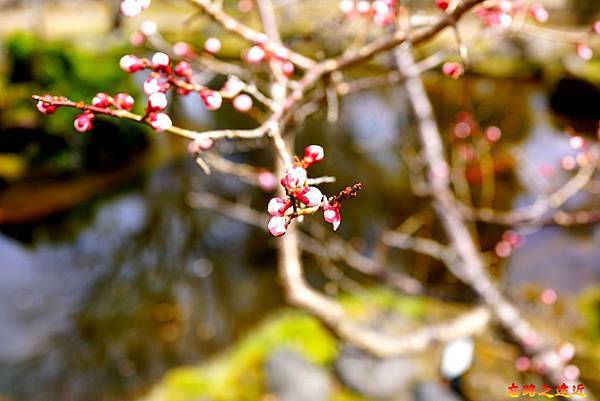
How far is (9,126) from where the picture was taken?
847 cm

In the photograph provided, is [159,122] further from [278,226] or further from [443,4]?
[443,4]

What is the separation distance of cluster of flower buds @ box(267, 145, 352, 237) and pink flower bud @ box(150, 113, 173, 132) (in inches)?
11.9

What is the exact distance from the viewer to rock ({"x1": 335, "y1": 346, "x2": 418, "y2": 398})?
12.0 ft

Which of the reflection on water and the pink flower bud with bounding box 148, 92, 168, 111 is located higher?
the reflection on water

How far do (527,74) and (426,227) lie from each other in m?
7.58

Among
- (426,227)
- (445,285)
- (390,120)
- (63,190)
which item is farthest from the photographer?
(390,120)

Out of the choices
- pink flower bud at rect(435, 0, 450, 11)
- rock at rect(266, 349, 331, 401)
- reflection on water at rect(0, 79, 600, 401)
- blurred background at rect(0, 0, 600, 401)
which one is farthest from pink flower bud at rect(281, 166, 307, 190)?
reflection on water at rect(0, 79, 600, 401)

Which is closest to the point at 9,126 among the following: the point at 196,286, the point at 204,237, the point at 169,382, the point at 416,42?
the point at 204,237

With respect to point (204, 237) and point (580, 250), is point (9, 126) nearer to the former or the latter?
point (204, 237)

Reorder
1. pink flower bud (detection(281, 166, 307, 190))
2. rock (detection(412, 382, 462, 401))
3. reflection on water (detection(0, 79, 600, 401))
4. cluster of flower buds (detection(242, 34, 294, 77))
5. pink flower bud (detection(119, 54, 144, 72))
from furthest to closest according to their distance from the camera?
reflection on water (detection(0, 79, 600, 401)), rock (detection(412, 382, 462, 401)), cluster of flower buds (detection(242, 34, 294, 77)), pink flower bud (detection(119, 54, 144, 72)), pink flower bud (detection(281, 166, 307, 190))

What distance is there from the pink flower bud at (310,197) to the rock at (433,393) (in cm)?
295

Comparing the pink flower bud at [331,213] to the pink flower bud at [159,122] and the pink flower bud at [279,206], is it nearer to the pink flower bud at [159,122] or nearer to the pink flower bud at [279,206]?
the pink flower bud at [279,206]

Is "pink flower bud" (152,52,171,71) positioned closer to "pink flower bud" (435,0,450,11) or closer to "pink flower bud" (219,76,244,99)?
"pink flower bud" (219,76,244,99)

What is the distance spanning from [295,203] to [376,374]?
325cm
